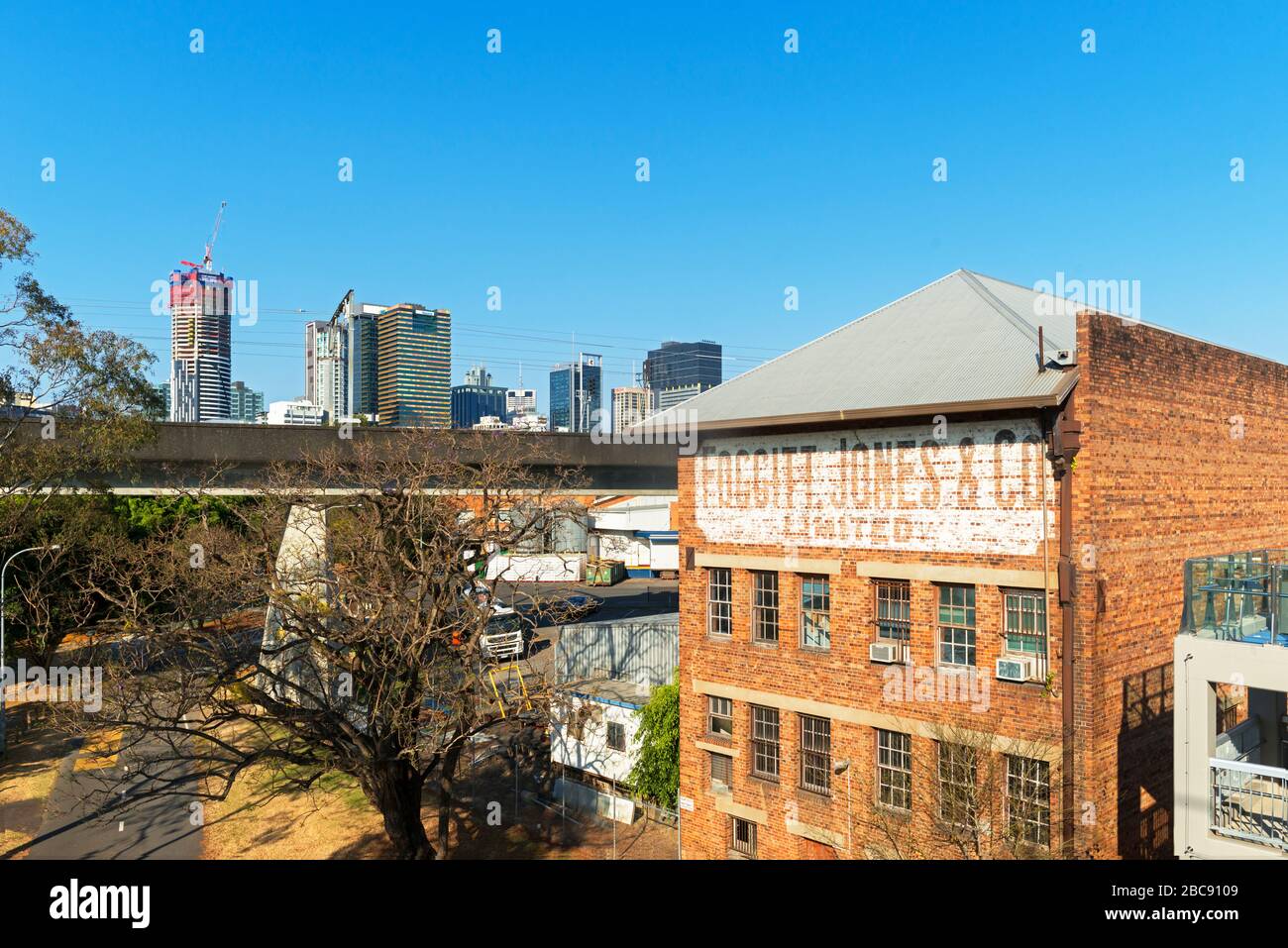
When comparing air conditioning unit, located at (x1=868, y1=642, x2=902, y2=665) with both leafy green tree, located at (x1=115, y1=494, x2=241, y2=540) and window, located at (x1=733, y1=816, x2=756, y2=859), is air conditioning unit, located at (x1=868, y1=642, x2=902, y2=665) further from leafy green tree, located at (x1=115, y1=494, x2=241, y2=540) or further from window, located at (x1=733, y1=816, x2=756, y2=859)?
leafy green tree, located at (x1=115, y1=494, x2=241, y2=540)

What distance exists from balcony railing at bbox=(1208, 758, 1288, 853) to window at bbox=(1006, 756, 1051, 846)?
3.38 m

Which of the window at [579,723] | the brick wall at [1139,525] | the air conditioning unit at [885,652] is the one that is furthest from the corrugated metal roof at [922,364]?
the window at [579,723]

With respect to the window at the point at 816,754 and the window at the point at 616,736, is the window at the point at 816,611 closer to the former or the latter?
the window at the point at 816,754

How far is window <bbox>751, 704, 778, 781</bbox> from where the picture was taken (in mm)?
20938

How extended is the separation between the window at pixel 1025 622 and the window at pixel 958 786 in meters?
2.02

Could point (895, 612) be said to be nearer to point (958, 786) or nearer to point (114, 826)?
point (958, 786)

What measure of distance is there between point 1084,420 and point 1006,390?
54.5 inches

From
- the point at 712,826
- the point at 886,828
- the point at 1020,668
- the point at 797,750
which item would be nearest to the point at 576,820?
the point at 712,826


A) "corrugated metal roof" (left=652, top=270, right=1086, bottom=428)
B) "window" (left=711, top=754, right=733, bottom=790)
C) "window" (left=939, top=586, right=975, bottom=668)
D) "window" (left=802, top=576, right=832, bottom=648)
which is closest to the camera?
"corrugated metal roof" (left=652, top=270, right=1086, bottom=428)

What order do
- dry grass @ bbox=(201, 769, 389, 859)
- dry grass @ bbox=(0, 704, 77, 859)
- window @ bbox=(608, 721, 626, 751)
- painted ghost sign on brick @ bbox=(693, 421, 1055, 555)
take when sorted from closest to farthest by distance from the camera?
1. painted ghost sign on brick @ bbox=(693, 421, 1055, 555)
2. dry grass @ bbox=(201, 769, 389, 859)
3. dry grass @ bbox=(0, 704, 77, 859)
4. window @ bbox=(608, 721, 626, 751)

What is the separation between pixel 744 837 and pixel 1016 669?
7.90 meters

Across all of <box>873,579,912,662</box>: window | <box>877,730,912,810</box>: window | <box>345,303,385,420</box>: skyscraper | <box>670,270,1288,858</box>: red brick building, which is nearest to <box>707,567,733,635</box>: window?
<box>670,270,1288,858</box>: red brick building

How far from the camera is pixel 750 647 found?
69.3ft

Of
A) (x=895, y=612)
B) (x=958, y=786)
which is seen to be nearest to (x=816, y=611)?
(x=895, y=612)
